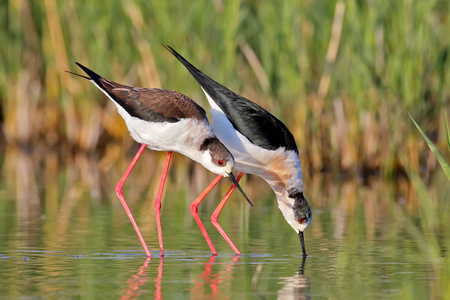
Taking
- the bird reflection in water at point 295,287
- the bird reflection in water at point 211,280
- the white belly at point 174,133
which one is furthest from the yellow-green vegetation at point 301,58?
the bird reflection in water at point 295,287

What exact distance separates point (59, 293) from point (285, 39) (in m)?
5.72

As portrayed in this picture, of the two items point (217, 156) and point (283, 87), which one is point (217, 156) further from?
point (283, 87)

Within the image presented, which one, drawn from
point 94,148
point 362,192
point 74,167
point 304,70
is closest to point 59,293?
point 362,192

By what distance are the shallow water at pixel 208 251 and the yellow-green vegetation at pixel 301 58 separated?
96 cm

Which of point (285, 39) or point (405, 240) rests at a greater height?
point (285, 39)

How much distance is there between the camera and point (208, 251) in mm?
6312

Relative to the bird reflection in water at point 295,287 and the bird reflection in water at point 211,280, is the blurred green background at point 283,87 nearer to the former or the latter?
the bird reflection in water at point 211,280

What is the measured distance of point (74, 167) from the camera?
38.3ft

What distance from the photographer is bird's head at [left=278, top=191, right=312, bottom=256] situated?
6.53m

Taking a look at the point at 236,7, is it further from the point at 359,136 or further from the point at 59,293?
the point at 59,293

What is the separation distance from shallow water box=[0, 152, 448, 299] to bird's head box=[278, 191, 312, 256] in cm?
15

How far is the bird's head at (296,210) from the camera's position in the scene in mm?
6527

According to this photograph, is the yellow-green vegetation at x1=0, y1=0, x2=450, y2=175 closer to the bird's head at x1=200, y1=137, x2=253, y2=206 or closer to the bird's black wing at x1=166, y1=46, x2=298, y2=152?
the bird's black wing at x1=166, y1=46, x2=298, y2=152

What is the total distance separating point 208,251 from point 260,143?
95cm
